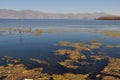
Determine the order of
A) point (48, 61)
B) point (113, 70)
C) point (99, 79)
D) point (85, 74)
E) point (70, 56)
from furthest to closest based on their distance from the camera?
point (70, 56), point (48, 61), point (113, 70), point (85, 74), point (99, 79)

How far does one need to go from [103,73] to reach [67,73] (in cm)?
409

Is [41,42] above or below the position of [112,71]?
above

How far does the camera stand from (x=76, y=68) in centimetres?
2406

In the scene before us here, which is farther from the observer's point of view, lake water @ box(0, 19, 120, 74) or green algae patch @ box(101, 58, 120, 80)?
lake water @ box(0, 19, 120, 74)

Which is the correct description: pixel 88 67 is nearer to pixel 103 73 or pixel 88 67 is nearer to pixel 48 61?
pixel 103 73

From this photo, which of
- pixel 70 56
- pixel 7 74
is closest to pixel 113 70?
pixel 70 56

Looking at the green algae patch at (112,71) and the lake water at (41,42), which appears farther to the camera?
the lake water at (41,42)

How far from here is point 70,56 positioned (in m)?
29.9

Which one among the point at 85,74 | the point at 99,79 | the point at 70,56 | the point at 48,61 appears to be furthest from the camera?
the point at 70,56

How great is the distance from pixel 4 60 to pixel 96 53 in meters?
14.6

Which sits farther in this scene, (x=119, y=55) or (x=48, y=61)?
(x=119, y=55)

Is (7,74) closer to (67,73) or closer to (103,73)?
(67,73)

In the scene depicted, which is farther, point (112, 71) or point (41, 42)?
point (41, 42)

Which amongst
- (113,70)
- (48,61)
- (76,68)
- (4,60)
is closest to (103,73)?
(113,70)
